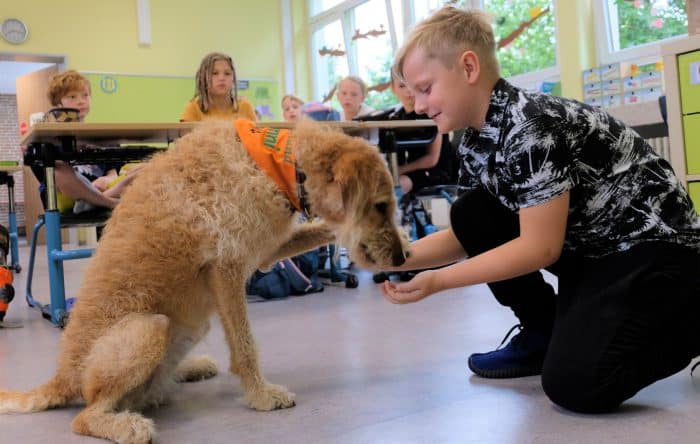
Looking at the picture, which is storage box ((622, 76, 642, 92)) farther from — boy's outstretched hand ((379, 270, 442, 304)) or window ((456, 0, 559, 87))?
boy's outstretched hand ((379, 270, 442, 304))

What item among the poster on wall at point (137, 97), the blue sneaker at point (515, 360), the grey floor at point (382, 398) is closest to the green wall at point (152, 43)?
the poster on wall at point (137, 97)

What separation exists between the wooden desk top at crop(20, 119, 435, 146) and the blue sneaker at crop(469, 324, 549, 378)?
1.19 m

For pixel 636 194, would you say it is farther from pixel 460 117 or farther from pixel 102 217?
pixel 102 217

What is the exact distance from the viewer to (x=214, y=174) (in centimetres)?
174

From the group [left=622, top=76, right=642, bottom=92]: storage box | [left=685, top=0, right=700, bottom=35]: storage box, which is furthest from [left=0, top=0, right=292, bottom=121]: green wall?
[left=685, top=0, right=700, bottom=35]: storage box

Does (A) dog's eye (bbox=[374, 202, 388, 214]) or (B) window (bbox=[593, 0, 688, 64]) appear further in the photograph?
(B) window (bbox=[593, 0, 688, 64])

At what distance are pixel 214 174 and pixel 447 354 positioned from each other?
101 cm

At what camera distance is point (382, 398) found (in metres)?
1.75

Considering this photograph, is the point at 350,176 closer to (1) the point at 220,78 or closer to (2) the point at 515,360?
(2) the point at 515,360

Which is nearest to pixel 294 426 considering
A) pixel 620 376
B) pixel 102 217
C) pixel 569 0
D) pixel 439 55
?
pixel 620 376

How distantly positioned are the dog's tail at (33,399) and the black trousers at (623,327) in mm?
1300

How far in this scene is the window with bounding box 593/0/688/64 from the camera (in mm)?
5964

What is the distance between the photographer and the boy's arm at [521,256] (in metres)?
1.48

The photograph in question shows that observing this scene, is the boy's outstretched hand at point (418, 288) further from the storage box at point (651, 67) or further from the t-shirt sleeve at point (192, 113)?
the storage box at point (651, 67)
